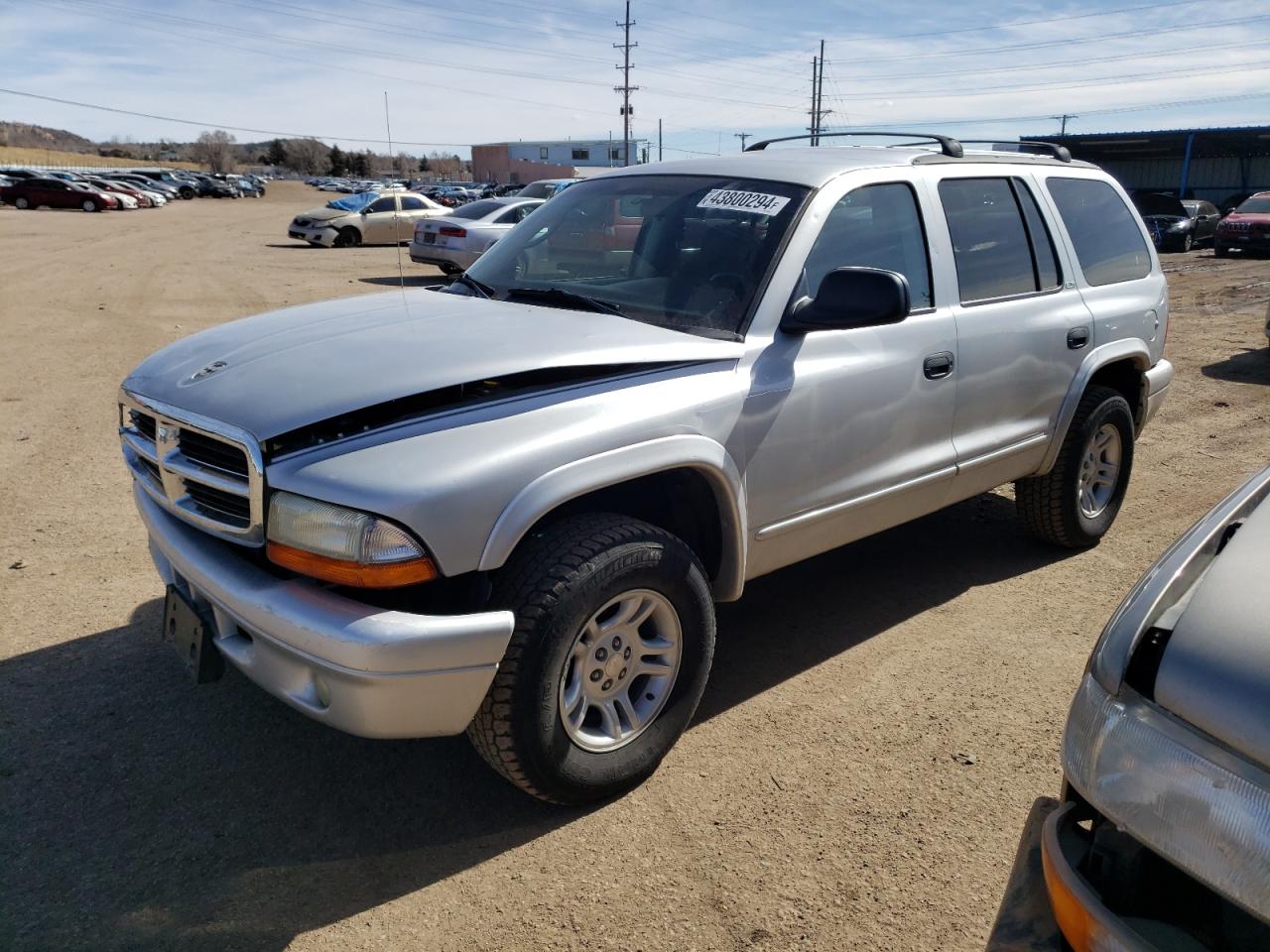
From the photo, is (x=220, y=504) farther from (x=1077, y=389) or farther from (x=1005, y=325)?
(x=1077, y=389)

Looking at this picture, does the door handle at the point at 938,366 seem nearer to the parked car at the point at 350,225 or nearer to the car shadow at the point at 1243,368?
the car shadow at the point at 1243,368

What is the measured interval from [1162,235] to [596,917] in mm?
28880

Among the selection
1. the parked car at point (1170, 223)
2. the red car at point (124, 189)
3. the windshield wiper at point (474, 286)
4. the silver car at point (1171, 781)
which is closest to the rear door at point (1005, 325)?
the windshield wiper at point (474, 286)

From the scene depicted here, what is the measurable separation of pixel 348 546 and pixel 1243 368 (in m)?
10.6

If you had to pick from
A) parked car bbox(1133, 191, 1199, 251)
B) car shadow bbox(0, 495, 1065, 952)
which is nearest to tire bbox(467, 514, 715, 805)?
car shadow bbox(0, 495, 1065, 952)

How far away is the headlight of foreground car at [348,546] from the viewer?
2.42m

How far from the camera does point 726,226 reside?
3.54 m

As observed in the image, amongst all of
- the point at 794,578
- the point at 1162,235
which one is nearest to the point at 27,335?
the point at 794,578

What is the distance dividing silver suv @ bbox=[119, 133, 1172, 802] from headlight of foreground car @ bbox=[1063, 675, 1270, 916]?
135cm

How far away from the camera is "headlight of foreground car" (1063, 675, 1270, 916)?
56.1 inches

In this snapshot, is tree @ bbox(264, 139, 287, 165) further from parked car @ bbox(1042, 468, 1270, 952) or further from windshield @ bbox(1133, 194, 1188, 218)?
parked car @ bbox(1042, 468, 1270, 952)

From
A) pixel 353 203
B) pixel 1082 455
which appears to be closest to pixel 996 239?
pixel 1082 455

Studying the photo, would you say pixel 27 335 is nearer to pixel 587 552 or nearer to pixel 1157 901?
pixel 587 552

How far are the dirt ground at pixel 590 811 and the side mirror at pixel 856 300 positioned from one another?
1.38 m
